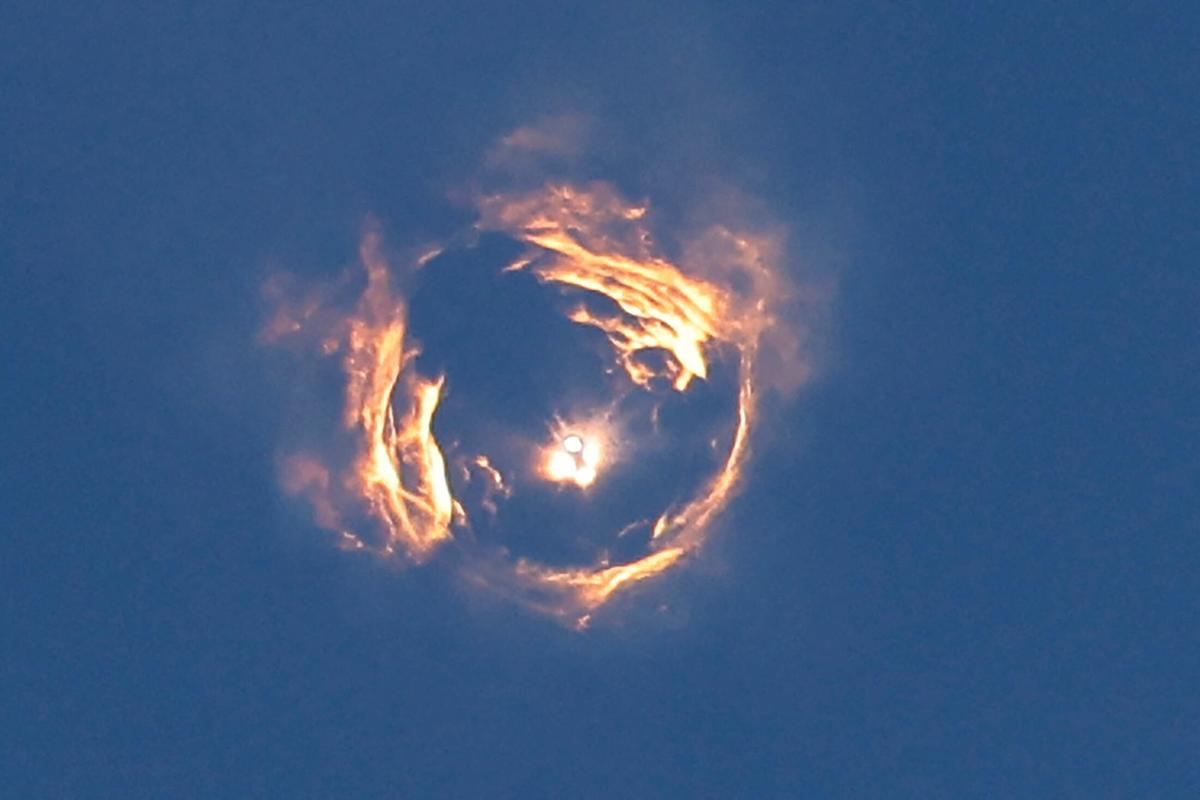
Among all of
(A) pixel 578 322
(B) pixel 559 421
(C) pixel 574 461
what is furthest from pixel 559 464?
(A) pixel 578 322

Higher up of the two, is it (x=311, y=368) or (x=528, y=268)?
(x=528, y=268)

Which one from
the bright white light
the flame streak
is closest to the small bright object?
the bright white light

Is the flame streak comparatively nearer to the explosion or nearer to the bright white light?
the explosion

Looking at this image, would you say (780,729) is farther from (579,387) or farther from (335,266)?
(335,266)

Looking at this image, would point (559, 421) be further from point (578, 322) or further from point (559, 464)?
point (578, 322)

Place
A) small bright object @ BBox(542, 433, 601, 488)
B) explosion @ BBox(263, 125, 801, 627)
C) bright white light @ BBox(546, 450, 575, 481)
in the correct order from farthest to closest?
bright white light @ BBox(546, 450, 575, 481) < small bright object @ BBox(542, 433, 601, 488) < explosion @ BBox(263, 125, 801, 627)

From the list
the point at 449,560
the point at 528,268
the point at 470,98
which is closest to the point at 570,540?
the point at 449,560

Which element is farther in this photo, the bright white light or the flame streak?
the bright white light

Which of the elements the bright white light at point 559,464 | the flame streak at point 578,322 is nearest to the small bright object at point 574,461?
the bright white light at point 559,464
